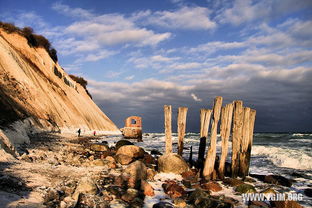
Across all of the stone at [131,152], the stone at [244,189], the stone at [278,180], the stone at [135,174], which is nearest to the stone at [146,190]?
the stone at [135,174]

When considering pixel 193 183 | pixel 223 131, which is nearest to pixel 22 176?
pixel 193 183

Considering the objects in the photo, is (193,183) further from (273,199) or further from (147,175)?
(273,199)

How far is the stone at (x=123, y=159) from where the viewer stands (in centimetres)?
1160

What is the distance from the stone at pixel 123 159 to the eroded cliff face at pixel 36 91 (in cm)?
814

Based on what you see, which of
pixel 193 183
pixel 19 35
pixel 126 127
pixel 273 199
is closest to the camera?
pixel 273 199

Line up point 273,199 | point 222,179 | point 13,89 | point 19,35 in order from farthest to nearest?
point 19,35
point 13,89
point 222,179
point 273,199

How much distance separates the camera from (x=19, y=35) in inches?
1371

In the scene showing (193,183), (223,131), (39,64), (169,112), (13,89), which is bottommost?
(193,183)

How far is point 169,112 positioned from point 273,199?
6226 millimetres

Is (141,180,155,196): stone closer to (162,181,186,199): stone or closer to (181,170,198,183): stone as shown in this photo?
(162,181,186,199): stone

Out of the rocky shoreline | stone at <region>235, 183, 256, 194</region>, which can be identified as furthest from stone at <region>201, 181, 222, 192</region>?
stone at <region>235, 183, 256, 194</region>

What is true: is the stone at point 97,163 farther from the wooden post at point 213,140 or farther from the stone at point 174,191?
the wooden post at point 213,140

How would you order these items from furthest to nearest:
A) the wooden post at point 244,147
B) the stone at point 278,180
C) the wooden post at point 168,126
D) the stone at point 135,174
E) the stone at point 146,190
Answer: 1. the wooden post at point 168,126
2. the wooden post at point 244,147
3. the stone at point 278,180
4. the stone at point 135,174
5. the stone at point 146,190

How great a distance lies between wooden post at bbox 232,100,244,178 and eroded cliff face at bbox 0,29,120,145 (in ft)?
43.8
